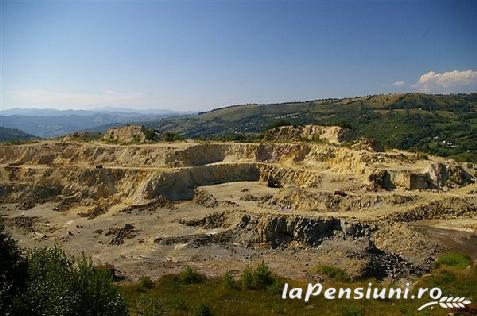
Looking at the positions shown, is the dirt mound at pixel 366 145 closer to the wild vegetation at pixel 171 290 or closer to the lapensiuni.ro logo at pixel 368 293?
the wild vegetation at pixel 171 290

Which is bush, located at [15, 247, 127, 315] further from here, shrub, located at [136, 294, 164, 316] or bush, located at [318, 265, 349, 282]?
bush, located at [318, 265, 349, 282]

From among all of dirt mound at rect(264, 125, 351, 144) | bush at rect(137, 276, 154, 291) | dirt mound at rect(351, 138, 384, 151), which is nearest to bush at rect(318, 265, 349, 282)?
bush at rect(137, 276, 154, 291)

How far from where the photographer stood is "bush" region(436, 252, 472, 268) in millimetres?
32369

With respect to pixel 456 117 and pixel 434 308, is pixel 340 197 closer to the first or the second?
pixel 434 308

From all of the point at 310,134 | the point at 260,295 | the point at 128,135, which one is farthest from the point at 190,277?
the point at 128,135

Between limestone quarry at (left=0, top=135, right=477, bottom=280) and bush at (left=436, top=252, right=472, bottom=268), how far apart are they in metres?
0.88

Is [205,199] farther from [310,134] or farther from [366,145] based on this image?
[310,134]

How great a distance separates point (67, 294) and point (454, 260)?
28.7 meters

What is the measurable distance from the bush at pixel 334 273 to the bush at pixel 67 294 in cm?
1829

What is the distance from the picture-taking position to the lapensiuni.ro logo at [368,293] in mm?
26141

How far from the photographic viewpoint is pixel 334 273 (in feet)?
104

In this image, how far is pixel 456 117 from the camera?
166125mm

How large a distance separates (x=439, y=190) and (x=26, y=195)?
171 ft

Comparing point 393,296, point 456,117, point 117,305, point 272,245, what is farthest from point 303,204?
point 456,117
